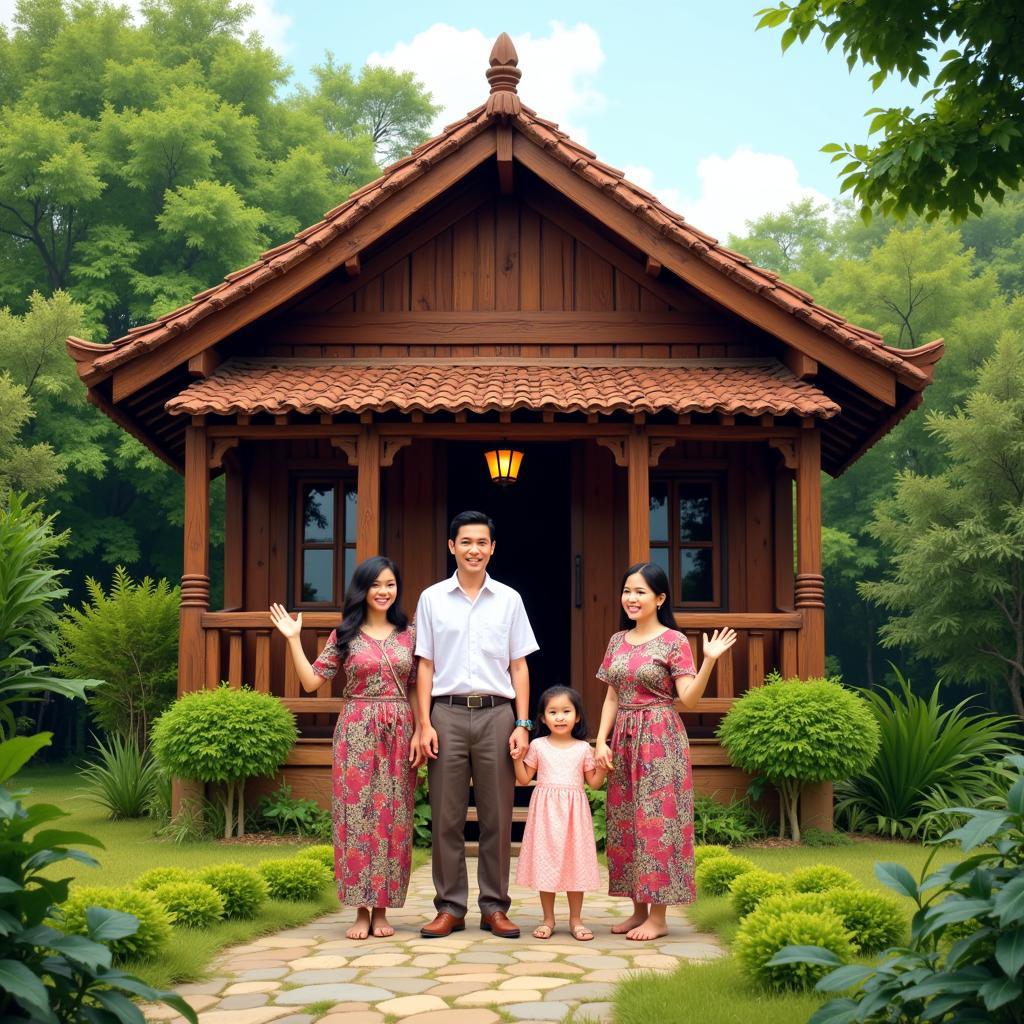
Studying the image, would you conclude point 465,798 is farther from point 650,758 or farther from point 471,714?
point 650,758

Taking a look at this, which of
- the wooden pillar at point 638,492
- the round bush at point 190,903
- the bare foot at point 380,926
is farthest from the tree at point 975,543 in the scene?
the round bush at point 190,903

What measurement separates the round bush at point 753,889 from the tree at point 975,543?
18430 millimetres

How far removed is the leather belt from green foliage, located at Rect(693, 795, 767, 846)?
145 inches

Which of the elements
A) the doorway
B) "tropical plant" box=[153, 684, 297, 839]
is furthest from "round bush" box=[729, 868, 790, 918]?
the doorway

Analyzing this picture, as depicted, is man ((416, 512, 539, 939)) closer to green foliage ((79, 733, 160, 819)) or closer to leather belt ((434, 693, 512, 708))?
leather belt ((434, 693, 512, 708))

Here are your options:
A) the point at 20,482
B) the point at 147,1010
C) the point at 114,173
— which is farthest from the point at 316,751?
the point at 114,173

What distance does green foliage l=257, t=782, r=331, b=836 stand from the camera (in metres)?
9.88

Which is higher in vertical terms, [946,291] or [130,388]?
[946,291]

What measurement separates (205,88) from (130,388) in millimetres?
22119

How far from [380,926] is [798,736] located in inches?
168

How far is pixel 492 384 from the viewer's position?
10492mm

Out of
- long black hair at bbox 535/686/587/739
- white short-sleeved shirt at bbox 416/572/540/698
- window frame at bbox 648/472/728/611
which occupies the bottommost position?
long black hair at bbox 535/686/587/739

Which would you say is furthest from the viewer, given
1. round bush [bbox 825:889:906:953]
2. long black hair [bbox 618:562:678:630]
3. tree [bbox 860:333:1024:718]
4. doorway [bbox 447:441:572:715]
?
tree [bbox 860:333:1024:718]

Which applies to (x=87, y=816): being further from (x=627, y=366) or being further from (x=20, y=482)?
(x=20, y=482)
